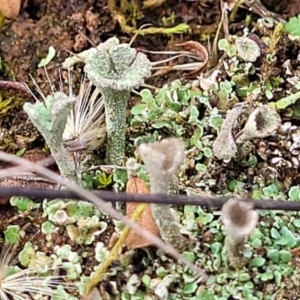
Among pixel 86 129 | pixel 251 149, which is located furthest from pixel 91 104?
pixel 251 149

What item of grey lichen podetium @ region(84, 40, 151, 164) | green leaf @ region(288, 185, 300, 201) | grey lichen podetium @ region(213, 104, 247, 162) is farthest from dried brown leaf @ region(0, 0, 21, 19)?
green leaf @ region(288, 185, 300, 201)

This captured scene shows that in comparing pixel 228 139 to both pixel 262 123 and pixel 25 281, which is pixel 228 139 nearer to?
pixel 262 123

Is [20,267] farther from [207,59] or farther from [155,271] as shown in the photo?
[207,59]

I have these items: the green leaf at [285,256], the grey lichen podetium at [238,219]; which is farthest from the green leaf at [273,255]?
the grey lichen podetium at [238,219]

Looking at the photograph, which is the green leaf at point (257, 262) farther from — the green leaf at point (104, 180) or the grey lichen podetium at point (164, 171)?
the green leaf at point (104, 180)

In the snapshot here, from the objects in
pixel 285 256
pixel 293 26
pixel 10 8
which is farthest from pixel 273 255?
pixel 10 8
